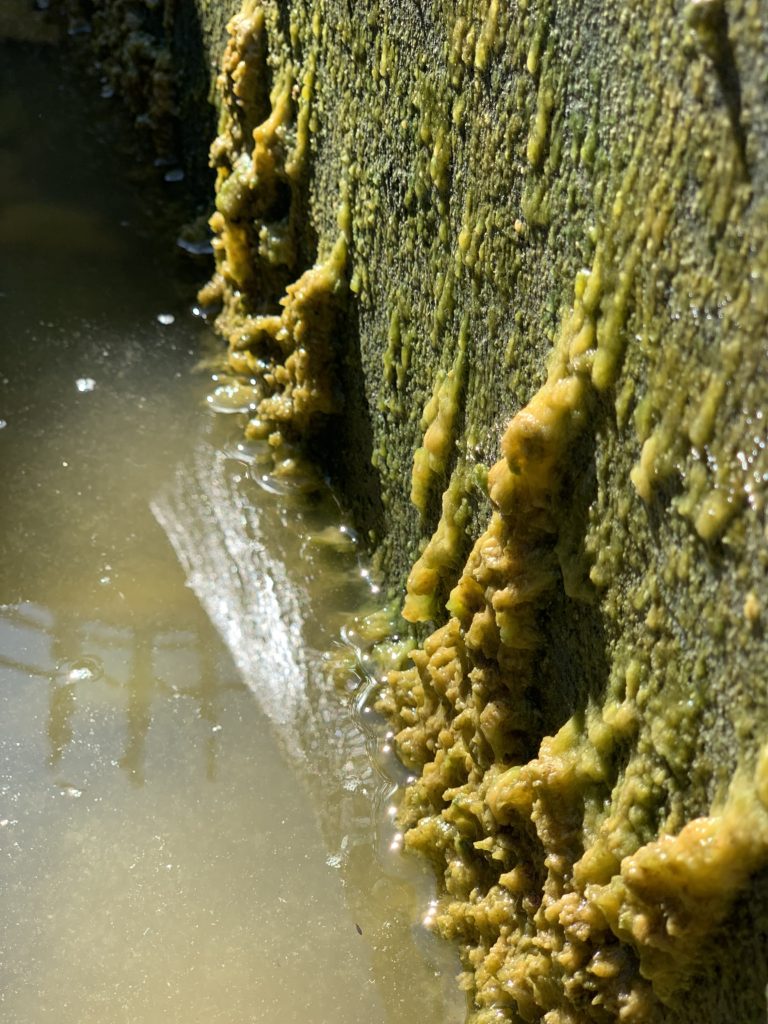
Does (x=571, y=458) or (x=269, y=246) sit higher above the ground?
(x=571, y=458)

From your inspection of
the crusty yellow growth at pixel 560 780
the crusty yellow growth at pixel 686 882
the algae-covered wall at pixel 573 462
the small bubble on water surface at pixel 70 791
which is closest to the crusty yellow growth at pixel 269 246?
the algae-covered wall at pixel 573 462

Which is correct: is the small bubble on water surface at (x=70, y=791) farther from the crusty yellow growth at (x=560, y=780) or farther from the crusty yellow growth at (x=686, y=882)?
the crusty yellow growth at (x=686, y=882)

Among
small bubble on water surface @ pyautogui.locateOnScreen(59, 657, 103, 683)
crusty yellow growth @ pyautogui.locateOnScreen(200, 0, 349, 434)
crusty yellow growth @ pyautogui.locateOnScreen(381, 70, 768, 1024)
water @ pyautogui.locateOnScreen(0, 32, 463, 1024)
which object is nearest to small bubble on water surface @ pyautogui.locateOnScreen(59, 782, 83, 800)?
water @ pyautogui.locateOnScreen(0, 32, 463, 1024)

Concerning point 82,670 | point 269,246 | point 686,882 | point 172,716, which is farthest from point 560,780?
point 269,246

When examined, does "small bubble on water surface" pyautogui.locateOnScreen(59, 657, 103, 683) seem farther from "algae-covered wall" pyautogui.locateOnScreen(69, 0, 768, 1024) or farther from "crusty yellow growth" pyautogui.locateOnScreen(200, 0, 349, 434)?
"crusty yellow growth" pyautogui.locateOnScreen(200, 0, 349, 434)

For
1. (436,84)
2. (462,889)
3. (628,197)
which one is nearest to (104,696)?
(462,889)

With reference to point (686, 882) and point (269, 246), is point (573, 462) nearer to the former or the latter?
point (686, 882)
